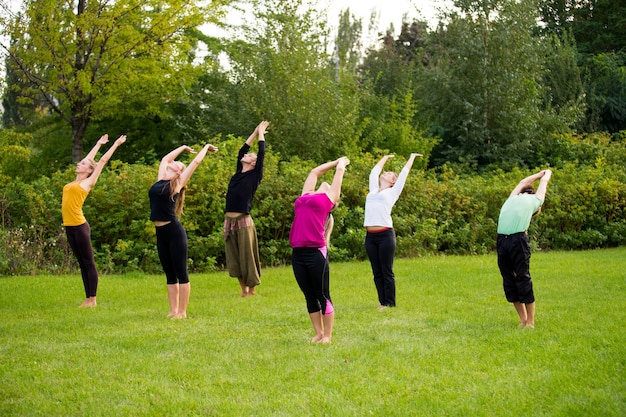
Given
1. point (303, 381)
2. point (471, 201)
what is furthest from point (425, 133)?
point (303, 381)

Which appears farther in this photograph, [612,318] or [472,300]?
[472,300]

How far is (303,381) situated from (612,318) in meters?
4.62

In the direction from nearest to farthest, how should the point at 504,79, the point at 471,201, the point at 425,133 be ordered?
the point at 471,201 < the point at 504,79 < the point at 425,133

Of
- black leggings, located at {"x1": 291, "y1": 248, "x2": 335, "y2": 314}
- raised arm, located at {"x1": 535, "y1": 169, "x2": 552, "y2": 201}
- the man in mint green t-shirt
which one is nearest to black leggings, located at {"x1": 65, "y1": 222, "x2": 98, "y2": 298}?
black leggings, located at {"x1": 291, "y1": 248, "x2": 335, "y2": 314}

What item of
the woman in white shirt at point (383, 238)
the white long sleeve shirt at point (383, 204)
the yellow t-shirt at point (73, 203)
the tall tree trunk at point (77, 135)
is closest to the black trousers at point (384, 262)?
the woman in white shirt at point (383, 238)

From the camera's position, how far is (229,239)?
11.8 m

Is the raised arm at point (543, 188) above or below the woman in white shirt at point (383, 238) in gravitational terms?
above

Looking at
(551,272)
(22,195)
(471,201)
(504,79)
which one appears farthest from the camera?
(504,79)

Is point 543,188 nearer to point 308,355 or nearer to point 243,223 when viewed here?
point 308,355

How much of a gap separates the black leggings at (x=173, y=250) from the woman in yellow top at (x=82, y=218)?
151 centimetres

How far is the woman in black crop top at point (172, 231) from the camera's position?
9.48 metres

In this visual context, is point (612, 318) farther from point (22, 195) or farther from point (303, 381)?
point (22, 195)

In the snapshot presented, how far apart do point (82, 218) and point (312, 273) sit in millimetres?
4277

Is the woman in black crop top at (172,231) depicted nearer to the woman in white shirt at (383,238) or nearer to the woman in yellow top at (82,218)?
the woman in yellow top at (82,218)
